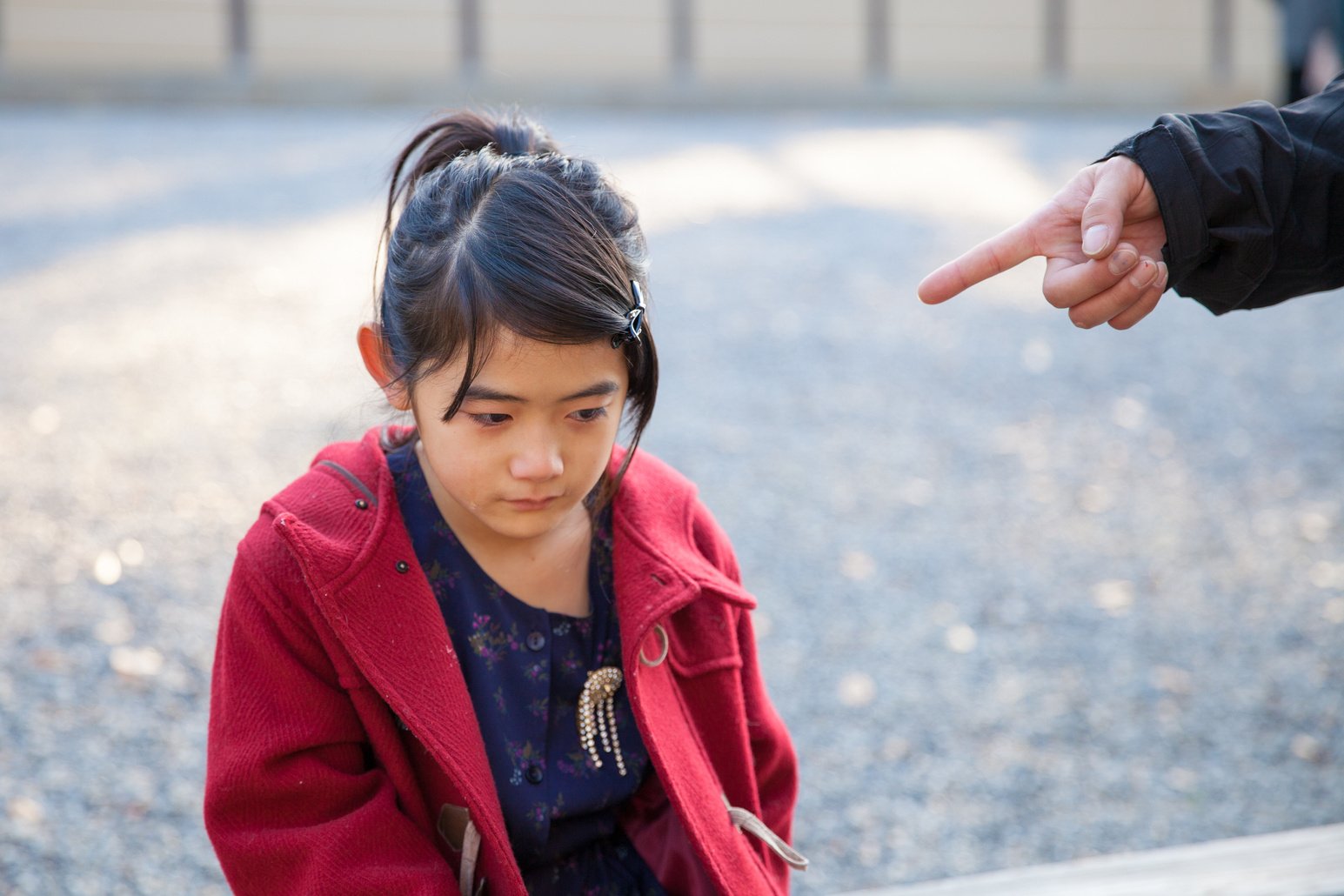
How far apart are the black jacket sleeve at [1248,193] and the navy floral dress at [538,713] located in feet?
3.16

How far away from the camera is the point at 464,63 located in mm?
12477

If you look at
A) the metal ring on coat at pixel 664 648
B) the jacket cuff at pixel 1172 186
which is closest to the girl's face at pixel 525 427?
the metal ring on coat at pixel 664 648

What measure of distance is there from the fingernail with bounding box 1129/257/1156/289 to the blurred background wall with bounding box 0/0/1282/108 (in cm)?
1062

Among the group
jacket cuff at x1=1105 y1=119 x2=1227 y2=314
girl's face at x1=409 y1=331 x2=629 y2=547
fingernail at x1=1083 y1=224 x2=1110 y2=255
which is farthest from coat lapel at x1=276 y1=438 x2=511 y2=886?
jacket cuff at x1=1105 y1=119 x2=1227 y2=314

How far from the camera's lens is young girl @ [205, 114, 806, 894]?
1.51 meters

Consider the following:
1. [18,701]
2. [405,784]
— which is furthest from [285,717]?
[18,701]

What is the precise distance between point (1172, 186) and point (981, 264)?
283 mm

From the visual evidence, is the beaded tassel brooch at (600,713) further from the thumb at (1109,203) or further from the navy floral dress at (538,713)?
the thumb at (1109,203)

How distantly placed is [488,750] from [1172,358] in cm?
530

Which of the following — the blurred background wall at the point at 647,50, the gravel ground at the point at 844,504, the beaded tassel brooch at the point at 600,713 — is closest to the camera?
the beaded tassel brooch at the point at 600,713

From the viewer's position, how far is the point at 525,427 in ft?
5.05

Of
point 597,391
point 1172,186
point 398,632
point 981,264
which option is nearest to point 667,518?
point 597,391

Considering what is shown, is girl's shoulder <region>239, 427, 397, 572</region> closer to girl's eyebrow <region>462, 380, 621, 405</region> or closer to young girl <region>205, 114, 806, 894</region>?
young girl <region>205, 114, 806, 894</region>

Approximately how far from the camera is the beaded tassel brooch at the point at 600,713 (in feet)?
5.62
